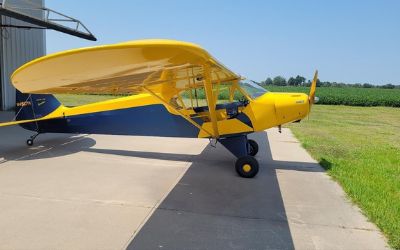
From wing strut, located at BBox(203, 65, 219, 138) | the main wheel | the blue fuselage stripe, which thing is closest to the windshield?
wing strut, located at BBox(203, 65, 219, 138)

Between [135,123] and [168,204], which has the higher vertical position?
[135,123]

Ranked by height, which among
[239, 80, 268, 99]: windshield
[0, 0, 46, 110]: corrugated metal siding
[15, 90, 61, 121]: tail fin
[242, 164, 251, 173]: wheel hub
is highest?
[0, 0, 46, 110]: corrugated metal siding

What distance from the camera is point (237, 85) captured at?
6832 millimetres

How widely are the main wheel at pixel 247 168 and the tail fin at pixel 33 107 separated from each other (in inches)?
197

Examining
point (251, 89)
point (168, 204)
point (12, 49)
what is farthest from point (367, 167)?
point (12, 49)

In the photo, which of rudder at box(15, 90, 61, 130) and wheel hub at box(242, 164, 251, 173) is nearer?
wheel hub at box(242, 164, 251, 173)

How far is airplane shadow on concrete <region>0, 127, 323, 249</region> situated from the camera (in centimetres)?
359

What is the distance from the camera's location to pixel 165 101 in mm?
6641

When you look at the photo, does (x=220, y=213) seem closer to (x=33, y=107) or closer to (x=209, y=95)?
(x=209, y=95)

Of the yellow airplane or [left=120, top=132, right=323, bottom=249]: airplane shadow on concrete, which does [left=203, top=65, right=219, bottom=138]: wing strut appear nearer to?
the yellow airplane

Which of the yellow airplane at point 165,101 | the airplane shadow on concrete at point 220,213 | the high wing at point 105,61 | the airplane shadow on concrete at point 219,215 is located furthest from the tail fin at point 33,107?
the airplane shadow on concrete at point 219,215

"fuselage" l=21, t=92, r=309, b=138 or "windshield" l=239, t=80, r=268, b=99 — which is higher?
"windshield" l=239, t=80, r=268, b=99

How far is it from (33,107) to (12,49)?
11.1 meters

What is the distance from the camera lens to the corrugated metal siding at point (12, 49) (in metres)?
16.6
